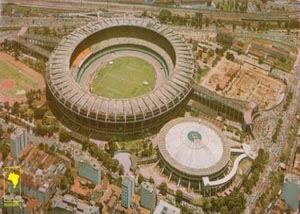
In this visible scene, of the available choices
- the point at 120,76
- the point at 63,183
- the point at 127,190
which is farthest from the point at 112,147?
the point at 120,76

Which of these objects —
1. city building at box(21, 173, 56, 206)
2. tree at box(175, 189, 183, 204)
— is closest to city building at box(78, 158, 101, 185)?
city building at box(21, 173, 56, 206)

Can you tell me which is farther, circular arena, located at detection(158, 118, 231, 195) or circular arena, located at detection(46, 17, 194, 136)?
circular arena, located at detection(46, 17, 194, 136)

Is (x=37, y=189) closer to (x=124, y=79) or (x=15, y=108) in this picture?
(x=15, y=108)

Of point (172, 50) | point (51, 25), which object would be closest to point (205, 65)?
point (172, 50)

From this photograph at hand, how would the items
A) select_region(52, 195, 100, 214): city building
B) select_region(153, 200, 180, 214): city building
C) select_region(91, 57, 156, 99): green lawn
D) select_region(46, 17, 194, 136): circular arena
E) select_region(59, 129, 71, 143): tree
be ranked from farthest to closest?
select_region(91, 57, 156, 99): green lawn < select_region(46, 17, 194, 136): circular arena < select_region(59, 129, 71, 143): tree < select_region(153, 200, 180, 214): city building < select_region(52, 195, 100, 214): city building

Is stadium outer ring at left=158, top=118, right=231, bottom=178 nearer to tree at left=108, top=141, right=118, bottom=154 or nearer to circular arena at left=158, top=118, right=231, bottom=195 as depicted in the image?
circular arena at left=158, top=118, right=231, bottom=195

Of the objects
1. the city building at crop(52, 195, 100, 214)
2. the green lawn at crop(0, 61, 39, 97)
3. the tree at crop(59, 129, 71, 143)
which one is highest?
the green lawn at crop(0, 61, 39, 97)
